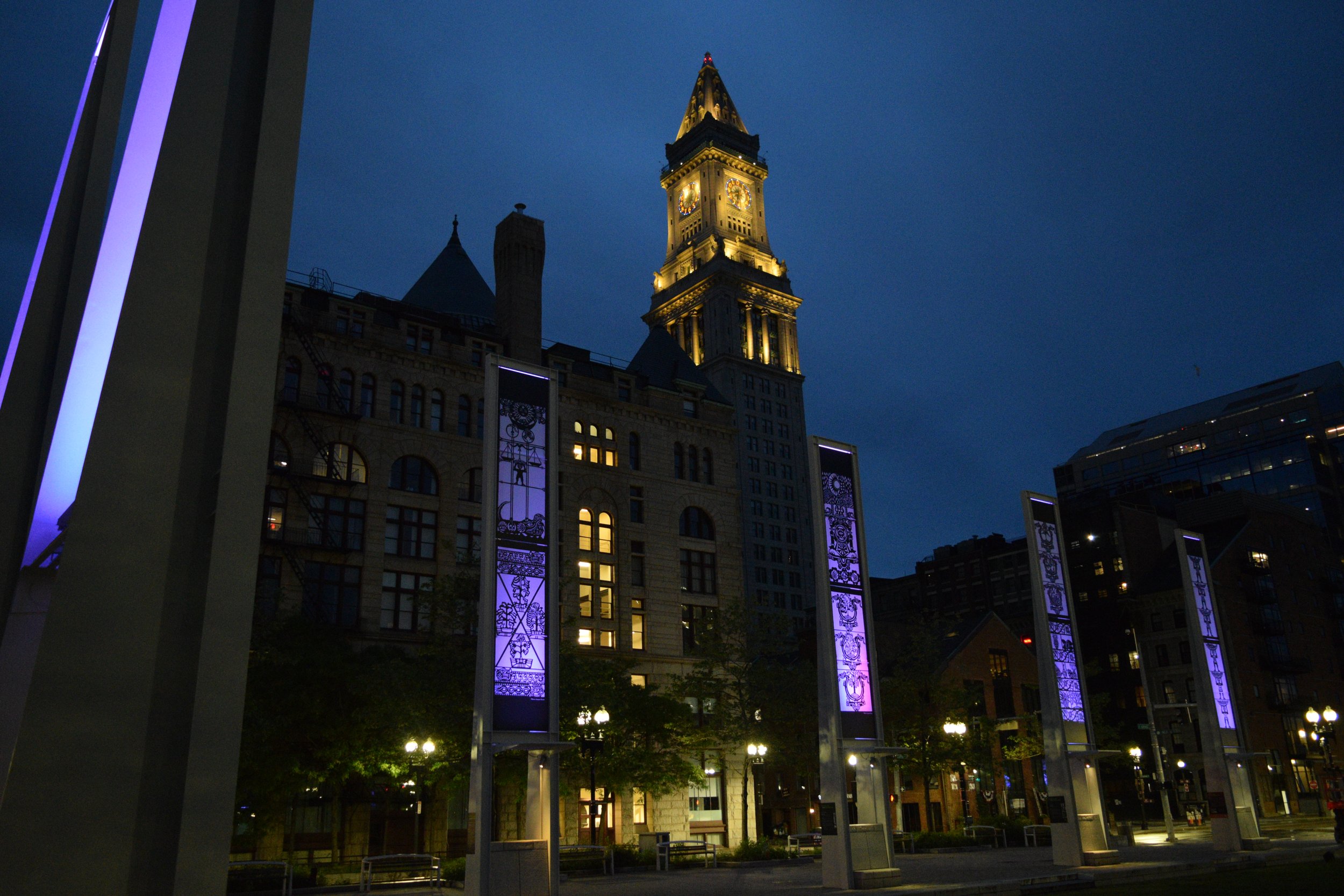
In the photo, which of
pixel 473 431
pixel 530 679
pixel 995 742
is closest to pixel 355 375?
pixel 473 431

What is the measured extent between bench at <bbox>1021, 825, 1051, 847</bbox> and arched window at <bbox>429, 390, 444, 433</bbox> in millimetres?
35301

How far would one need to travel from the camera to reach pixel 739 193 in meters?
180

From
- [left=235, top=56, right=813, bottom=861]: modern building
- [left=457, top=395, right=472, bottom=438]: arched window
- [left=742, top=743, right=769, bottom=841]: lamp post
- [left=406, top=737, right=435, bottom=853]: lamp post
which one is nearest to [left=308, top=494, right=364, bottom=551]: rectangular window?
[left=235, top=56, right=813, bottom=861]: modern building

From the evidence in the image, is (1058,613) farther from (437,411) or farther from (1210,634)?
(437,411)

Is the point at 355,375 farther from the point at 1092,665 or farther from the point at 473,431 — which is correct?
the point at 1092,665

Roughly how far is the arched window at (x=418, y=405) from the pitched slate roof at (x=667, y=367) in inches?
701

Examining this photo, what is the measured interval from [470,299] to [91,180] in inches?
2116

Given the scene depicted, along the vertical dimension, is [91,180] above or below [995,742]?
above

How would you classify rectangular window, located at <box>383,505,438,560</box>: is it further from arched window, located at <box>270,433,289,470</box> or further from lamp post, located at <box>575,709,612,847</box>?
lamp post, located at <box>575,709,612,847</box>

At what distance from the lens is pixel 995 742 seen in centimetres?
5494

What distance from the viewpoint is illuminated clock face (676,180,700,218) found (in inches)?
7077

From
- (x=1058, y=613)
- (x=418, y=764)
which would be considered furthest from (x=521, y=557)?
(x=418, y=764)

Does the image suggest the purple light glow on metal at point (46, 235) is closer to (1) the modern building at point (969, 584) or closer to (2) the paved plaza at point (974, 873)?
(2) the paved plaza at point (974, 873)

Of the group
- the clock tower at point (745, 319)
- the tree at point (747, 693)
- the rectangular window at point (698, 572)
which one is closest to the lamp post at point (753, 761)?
the tree at point (747, 693)
